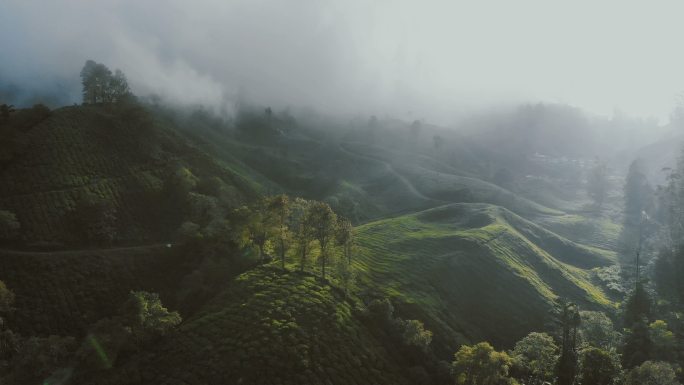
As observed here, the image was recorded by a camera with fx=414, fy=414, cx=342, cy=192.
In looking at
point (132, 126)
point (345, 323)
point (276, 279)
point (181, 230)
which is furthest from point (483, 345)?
point (132, 126)

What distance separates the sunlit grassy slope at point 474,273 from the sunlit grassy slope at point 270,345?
772 inches

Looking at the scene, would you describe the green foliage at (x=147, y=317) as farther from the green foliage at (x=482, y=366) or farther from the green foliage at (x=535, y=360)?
the green foliage at (x=535, y=360)

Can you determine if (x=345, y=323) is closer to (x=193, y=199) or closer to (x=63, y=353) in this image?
(x=63, y=353)

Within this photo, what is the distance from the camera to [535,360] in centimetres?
8444

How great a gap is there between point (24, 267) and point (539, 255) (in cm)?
14946

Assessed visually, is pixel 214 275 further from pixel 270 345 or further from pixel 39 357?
pixel 39 357

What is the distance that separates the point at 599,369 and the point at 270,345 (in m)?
62.6

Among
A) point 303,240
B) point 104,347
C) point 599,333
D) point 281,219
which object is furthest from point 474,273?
point 104,347

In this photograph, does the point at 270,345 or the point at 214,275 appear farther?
the point at 214,275

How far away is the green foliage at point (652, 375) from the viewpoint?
71.8 meters

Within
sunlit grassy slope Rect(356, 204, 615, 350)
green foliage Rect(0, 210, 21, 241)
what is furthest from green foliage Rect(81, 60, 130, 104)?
sunlit grassy slope Rect(356, 204, 615, 350)

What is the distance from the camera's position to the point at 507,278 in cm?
12338

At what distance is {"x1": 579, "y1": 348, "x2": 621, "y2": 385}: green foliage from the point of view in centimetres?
7888

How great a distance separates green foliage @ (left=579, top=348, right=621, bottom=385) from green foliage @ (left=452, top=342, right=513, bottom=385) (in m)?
19.1
